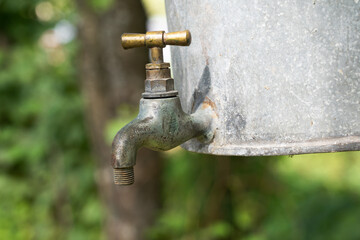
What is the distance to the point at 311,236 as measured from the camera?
3.71m

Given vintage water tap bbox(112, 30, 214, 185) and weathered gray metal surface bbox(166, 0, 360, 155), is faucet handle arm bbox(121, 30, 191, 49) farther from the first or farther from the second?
weathered gray metal surface bbox(166, 0, 360, 155)

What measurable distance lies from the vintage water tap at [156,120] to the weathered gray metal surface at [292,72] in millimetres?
119

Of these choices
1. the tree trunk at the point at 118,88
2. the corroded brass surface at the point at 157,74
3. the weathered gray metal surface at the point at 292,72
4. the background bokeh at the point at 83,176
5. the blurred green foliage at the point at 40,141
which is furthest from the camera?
the blurred green foliage at the point at 40,141

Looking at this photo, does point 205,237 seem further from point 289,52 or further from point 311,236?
point 289,52

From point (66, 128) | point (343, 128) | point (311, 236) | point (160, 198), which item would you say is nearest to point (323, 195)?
point (311, 236)

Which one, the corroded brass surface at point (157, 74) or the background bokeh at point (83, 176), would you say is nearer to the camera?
the corroded brass surface at point (157, 74)

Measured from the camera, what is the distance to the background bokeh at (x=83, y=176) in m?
3.37

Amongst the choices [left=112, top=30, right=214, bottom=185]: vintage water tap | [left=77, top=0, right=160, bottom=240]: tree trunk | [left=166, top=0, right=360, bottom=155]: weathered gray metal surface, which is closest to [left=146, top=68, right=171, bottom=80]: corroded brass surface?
[left=112, top=30, right=214, bottom=185]: vintage water tap

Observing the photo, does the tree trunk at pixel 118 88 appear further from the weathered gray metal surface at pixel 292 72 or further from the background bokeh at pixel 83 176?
the weathered gray metal surface at pixel 292 72

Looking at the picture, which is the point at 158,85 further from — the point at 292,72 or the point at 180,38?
the point at 292,72

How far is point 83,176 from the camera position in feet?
14.4

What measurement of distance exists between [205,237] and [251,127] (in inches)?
81.8

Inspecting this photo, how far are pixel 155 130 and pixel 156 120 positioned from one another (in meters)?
0.03

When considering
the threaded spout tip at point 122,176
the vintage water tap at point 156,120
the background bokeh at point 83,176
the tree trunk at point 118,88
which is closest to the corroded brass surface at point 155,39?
the vintage water tap at point 156,120
